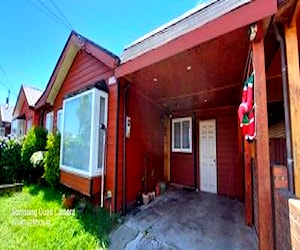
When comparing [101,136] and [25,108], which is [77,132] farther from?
[25,108]

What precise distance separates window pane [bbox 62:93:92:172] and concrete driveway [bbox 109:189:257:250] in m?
1.70

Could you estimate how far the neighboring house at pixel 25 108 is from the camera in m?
11.0

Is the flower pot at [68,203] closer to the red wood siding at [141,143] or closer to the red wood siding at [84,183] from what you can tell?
the red wood siding at [84,183]

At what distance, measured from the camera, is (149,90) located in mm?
5168

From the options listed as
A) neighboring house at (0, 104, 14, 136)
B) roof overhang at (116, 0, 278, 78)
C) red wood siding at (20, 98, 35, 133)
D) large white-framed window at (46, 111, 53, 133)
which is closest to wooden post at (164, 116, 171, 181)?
roof overhang at (116, 0, 278, 78)

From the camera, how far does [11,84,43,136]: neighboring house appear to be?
11.0 meters

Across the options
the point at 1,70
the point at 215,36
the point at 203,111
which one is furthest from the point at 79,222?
the point at 1,70

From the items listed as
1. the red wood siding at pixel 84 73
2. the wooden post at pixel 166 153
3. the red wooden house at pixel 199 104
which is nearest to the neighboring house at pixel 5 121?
the red wood siding at pixel 84 73

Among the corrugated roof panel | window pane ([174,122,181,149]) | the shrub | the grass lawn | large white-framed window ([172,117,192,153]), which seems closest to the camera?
the corrugated roof panel

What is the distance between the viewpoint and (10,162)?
22.8 ft

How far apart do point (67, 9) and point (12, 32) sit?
5407mm

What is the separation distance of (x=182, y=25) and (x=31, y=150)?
21.7 ft

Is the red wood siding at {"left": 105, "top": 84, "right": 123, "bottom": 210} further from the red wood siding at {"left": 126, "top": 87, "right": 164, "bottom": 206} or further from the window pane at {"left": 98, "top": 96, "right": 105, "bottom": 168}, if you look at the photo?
the red wood siding at {"left": 126, "top": 87, "right": 164, "bottom": 206}

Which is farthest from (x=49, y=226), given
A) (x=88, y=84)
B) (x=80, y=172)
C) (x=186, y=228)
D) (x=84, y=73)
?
(x=84, y=73)
